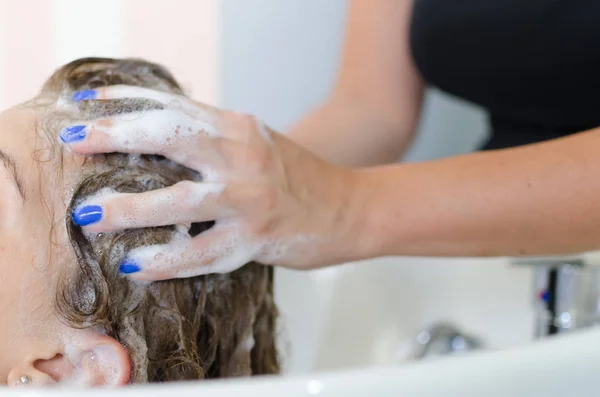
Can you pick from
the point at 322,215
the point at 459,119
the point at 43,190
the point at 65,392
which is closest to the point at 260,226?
the point at 322,215

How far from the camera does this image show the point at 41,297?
0.64 m

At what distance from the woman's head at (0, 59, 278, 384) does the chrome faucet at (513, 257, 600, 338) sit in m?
0.53

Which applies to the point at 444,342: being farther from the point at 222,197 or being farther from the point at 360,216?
the point at 222,197

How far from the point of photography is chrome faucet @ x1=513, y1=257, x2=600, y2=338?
3.29 ft

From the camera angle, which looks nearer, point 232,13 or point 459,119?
point 232,13

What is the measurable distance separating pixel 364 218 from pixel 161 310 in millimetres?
234

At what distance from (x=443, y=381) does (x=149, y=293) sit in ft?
1.26

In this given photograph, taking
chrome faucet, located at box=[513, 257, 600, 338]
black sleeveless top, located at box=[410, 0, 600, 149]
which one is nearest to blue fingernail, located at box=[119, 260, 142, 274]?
chrome faucet, located at box=[513, 257, 600, 338]

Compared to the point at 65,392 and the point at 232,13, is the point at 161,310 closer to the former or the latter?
the point at 65,392

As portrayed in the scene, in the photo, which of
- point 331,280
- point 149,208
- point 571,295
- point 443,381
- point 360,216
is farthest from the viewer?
point 331,280

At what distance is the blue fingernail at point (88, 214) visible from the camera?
63 cm

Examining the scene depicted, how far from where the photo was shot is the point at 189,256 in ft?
2.18

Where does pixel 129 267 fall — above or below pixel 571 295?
above

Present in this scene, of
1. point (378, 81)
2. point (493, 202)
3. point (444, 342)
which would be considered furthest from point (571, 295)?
point (378, 81)
